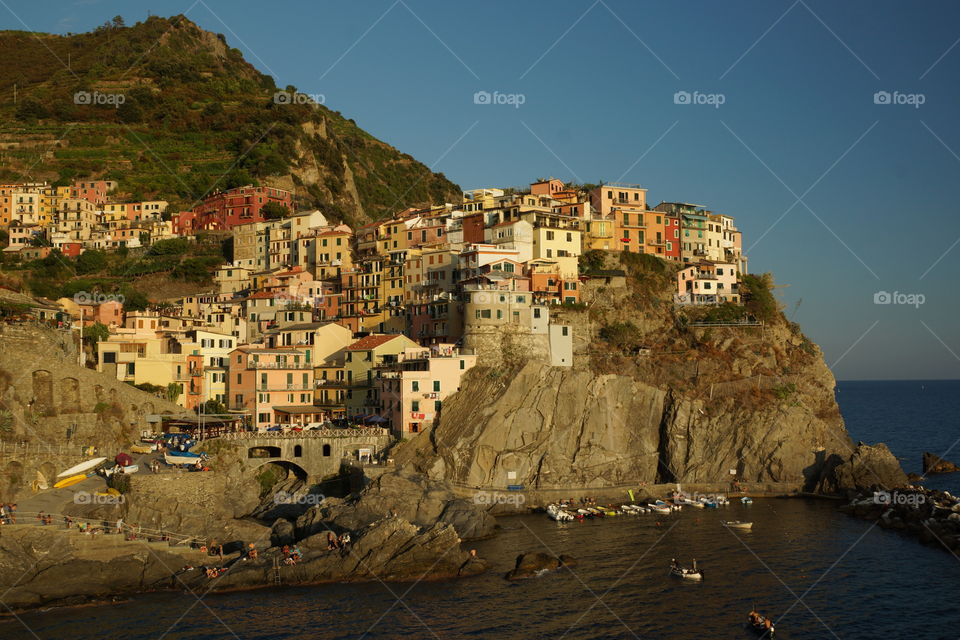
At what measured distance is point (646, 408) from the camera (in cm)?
7100

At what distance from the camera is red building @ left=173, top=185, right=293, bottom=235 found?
368 ft

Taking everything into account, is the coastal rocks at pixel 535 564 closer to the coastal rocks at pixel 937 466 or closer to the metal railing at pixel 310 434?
the metal railing at pixel 310 434

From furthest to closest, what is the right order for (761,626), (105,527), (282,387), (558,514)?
(282,387) < (558,514) < (105,527) < (761,626)

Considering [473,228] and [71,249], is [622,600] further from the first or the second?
[71,249]

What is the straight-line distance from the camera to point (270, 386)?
74.4 m

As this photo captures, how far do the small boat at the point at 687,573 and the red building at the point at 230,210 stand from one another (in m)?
77.4

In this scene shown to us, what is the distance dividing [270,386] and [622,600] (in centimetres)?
3943

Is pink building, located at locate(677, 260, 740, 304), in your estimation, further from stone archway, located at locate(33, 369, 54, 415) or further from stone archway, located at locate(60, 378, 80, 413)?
stone archway, located at locate(33, 369, 54, 415)

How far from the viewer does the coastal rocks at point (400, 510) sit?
53.9m

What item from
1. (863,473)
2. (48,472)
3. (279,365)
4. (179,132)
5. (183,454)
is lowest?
(863,473)

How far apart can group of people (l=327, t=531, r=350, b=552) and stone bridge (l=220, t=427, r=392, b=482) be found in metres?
14.8

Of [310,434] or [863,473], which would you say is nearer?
[310,434]

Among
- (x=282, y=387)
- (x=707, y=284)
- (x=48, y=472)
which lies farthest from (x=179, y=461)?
(x=707, y=284)

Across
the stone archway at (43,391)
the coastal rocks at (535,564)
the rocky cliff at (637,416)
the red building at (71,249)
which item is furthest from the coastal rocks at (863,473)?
the red building at (71,249)
